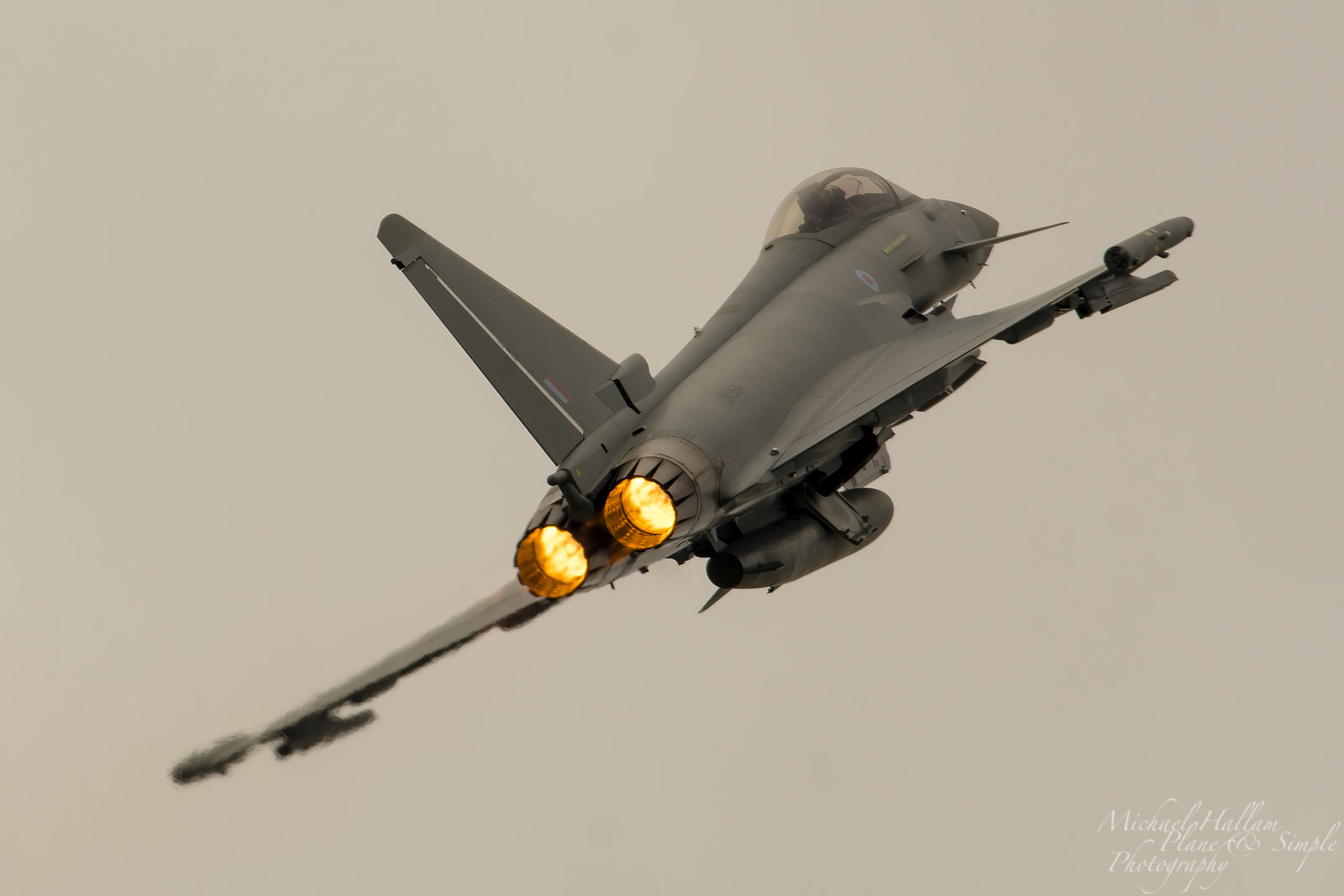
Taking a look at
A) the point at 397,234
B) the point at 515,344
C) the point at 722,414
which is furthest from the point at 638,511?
the point at 397,234

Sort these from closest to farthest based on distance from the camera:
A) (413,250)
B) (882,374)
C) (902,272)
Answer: (413,250) → (882,374) → (902,272)

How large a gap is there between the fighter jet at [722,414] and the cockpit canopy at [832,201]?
0.93 meters

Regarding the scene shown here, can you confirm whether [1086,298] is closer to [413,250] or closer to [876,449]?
[876,449]

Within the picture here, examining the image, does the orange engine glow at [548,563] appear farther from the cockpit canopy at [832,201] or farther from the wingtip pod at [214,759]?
the cockpit canopy at [832,201]

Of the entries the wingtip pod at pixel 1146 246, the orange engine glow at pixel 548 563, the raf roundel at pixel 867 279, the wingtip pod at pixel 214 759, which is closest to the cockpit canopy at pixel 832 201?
the raf roundel at pixel 867 279

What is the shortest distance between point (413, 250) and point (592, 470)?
3.27 meters

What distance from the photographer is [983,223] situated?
74.8ft

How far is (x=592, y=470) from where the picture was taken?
617 inches

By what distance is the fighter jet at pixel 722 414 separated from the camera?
15477 millimetres

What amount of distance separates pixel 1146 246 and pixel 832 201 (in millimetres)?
4719

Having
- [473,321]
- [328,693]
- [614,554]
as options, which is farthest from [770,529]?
[328,693]

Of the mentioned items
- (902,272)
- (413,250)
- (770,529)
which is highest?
(413,250)

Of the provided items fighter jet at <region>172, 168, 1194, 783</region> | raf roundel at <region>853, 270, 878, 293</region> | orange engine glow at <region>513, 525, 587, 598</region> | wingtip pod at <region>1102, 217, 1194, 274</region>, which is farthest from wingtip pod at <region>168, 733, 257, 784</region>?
wingtip pod at <region>1102, 217, 1194, 274</region>

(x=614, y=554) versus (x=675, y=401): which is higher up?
(x=675, y=401)
